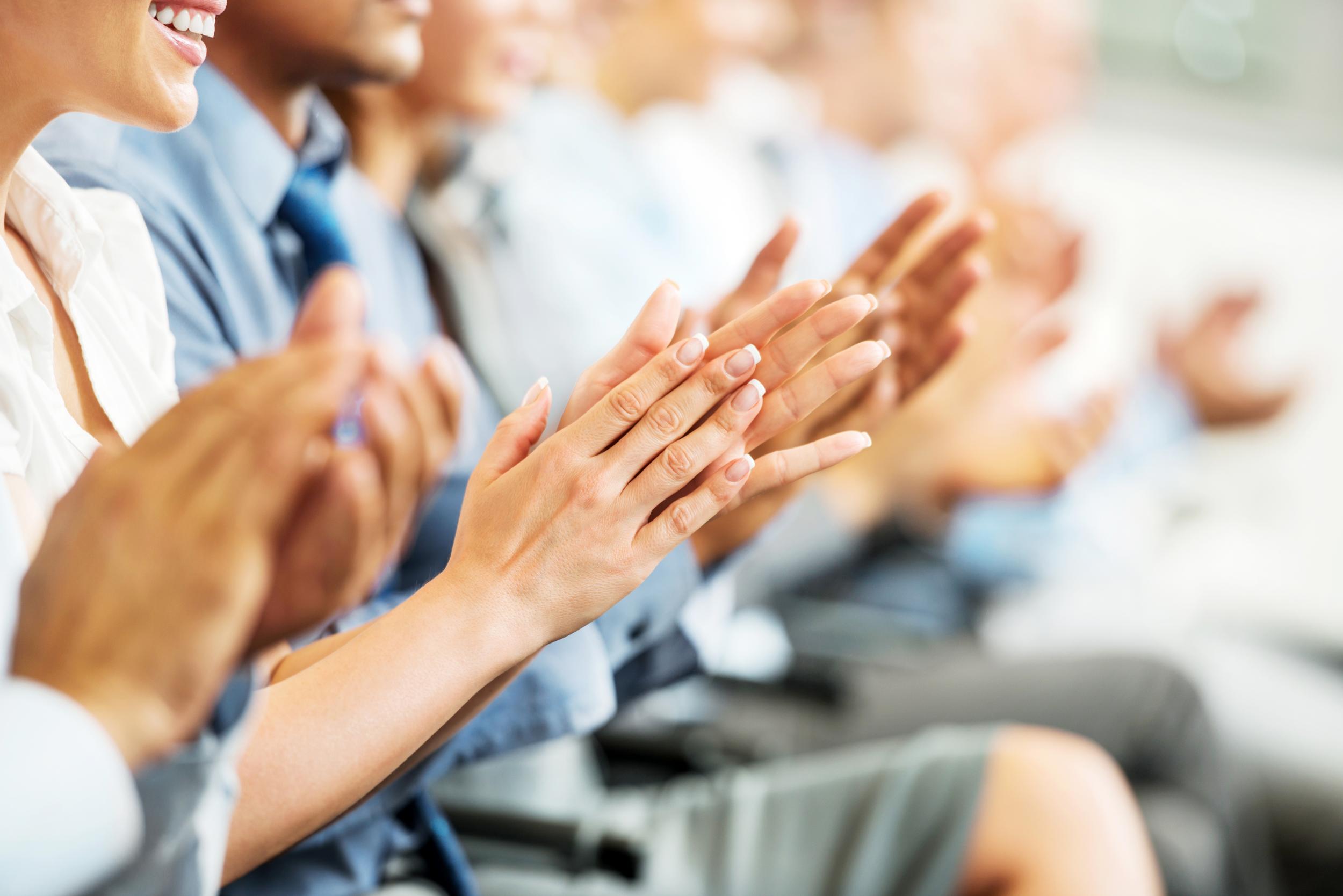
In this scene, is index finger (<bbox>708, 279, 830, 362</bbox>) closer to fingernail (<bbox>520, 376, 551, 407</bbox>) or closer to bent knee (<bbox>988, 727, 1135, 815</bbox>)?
fingernail (<bbox>520, 376, 551, 407</bbox>)

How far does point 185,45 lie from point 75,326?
3.4 inches

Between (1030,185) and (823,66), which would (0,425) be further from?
(1030,185)

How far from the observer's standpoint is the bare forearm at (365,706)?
312 mm

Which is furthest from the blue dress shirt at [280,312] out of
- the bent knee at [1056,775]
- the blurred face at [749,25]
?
the blurred face at [749,25]

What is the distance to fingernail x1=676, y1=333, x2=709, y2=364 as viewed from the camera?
0.32 metres

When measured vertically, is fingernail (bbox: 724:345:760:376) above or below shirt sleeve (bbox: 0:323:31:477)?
below

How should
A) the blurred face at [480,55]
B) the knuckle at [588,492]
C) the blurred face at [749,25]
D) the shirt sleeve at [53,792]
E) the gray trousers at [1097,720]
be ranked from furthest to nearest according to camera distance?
the blurred face at [749,25] → the gray trousers at [1097,720] → the blurred face at [480,55] → the knuckle at [588,492] → the shirt sleeve at [53,792]

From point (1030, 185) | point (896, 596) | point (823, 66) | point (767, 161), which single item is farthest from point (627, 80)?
point (1030, 185)

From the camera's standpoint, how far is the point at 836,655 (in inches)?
37.3

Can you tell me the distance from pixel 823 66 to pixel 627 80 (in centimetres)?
43

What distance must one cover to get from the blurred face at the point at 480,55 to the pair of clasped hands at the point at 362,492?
191mm

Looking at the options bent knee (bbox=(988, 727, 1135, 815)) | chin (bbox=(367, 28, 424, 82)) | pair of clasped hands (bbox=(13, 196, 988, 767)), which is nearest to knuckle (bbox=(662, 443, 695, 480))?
pair of clasped hands (bbox=(13, 196, 988, 767))

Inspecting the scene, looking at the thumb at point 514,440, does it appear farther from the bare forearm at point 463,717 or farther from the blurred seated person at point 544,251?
the blurred seated person at point 544,251

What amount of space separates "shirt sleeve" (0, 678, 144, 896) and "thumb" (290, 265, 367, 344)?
0.10 metres
